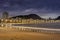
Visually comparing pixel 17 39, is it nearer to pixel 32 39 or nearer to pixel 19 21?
pixel 32 39

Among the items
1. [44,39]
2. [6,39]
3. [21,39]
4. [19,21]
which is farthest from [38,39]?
[19,21]

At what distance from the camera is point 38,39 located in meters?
23.4

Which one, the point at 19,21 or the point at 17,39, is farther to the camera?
the point at 19,21

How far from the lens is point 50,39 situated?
23062 millimetres

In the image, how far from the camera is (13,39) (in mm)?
22906

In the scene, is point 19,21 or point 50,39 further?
point 19,21

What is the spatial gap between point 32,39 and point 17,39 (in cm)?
197

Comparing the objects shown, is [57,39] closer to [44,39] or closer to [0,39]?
[44,39]

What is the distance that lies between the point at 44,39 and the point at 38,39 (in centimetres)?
80

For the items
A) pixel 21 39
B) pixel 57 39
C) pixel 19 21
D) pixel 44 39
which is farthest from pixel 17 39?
pixel 19 21

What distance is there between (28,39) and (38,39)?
134 centimetres

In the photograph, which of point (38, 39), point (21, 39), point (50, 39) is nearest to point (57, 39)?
point (50, 39)

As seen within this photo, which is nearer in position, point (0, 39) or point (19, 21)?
point (0, 39)

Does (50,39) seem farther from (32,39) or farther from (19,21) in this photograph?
(19,21)
